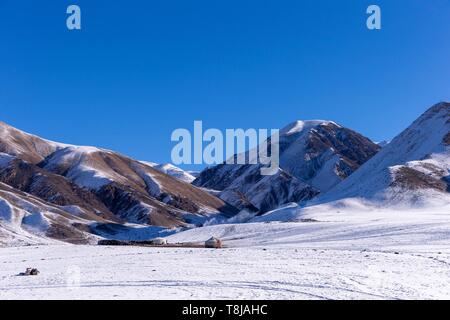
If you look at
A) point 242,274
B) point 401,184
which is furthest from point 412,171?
point 242,274

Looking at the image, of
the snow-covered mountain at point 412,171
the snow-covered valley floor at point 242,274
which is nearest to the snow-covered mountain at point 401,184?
the snow-covered mountain at point 412,171

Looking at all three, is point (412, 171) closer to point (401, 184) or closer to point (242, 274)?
point (401, 184)

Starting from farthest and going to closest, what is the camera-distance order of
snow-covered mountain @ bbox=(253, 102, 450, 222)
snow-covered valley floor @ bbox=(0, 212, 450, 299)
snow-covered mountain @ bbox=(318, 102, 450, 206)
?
1. snow-covered mountain @ bbox=(318, 102, 450, 206)
2. snow-covered mountain @ bbox=(253, 102, 450, 222)
3. snow-covered valley floor @ bbox=(0, 212, 450, 299)

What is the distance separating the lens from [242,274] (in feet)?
102

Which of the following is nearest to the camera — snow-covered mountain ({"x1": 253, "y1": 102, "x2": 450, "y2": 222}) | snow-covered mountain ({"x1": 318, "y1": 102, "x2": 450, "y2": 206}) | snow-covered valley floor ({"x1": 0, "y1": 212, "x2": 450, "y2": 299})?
snow-covered valley floor ({"x1": 0, "y1": 212, "x2": 450, "y2": 299})

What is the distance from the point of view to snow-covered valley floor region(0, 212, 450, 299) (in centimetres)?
2459

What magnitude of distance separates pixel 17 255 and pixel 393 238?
1398 inches

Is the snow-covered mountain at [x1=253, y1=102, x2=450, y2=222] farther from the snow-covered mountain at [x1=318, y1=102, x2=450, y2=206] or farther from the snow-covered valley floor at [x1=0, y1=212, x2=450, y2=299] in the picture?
the snow-covered valley floor at [x1=0, y1=212, x2=450, y2=299]

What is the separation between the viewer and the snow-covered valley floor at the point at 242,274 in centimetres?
2459

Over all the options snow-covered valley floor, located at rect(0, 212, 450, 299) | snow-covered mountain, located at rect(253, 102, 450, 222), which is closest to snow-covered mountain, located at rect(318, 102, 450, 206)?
snow-covered mountain, located at rect(253, 102, 450, 222)

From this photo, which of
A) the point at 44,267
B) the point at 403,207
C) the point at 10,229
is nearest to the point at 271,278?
the point at 44,267

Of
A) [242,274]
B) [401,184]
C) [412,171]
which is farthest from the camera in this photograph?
[412,171]

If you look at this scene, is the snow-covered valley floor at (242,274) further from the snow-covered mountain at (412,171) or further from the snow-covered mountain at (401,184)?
the snow-covered mountain at (412,171)
